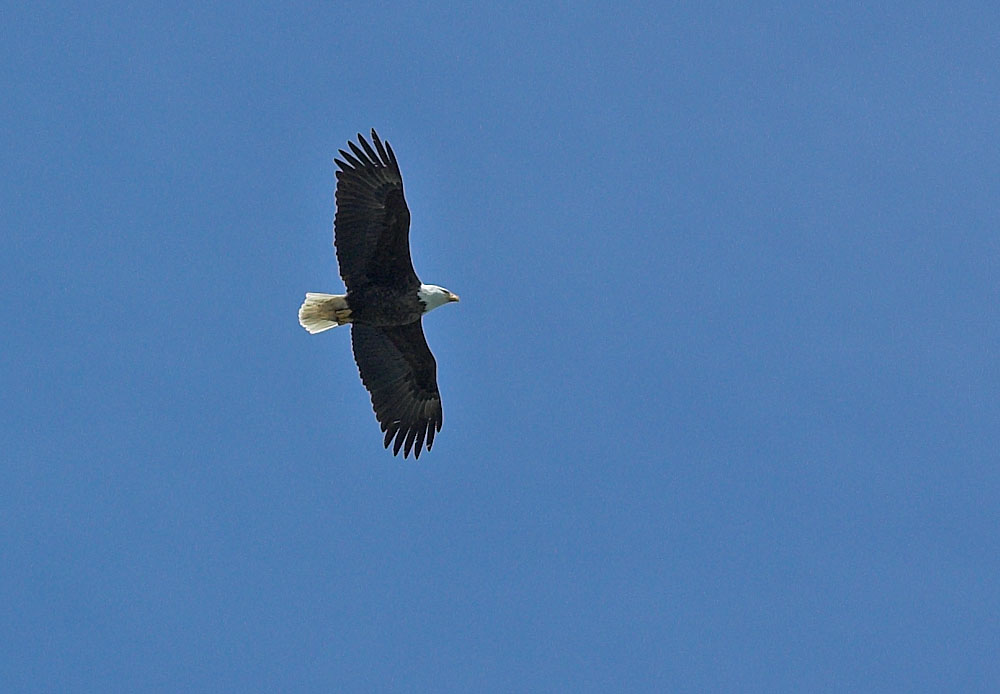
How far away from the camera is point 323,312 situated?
21.3 m

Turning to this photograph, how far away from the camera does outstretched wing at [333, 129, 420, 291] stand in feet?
67.7

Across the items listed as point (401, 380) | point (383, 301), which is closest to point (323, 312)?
point (383, 301)

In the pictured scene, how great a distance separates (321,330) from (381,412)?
58.0 inches

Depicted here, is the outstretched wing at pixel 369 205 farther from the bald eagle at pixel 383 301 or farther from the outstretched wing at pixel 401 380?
the outstretched wing at pixel 401 380

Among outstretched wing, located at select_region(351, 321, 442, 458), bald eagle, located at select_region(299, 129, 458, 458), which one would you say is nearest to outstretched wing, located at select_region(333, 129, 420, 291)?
bald eagle, located at select_region(299, 129, 458, 458)

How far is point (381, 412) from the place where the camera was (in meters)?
22.1

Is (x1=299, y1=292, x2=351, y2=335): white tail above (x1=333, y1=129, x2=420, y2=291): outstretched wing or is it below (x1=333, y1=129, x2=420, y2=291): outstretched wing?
below

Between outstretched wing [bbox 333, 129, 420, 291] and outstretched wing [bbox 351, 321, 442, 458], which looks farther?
outstretched wing [bbox 351, 321, 442, 458]

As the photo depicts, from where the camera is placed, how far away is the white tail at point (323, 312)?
2119cm

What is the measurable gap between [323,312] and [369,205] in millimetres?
1546

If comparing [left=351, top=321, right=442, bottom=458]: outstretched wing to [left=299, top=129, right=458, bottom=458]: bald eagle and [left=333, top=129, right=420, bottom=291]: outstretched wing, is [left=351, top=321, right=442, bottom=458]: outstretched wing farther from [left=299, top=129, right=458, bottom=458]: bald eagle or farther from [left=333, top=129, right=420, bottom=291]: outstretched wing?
[left=333, top=129, right=420, bottom=291]: outstretched wing

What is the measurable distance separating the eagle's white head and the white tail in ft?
3.09

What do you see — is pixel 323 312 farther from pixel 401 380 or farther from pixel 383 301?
pixel 401 380

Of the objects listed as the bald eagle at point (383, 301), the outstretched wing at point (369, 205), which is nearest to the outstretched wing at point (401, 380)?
the bald eagle at point (383, 301)
